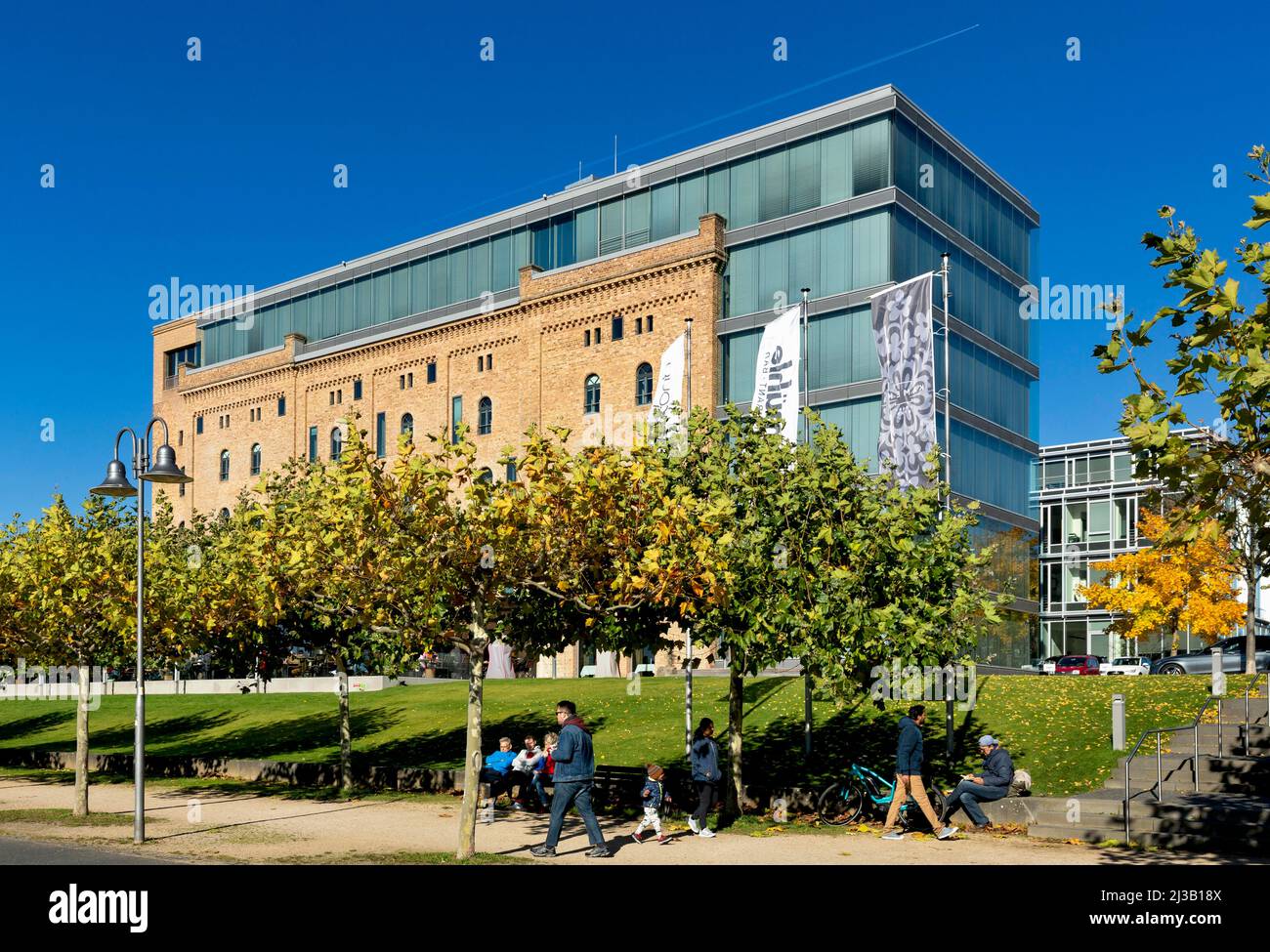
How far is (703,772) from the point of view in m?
18.3

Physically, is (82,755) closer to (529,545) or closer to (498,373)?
(529,545)

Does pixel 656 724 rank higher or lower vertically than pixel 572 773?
lower

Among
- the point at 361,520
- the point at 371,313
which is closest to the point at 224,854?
the point at 361,520

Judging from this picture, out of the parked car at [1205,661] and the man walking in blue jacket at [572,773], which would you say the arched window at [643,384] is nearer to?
the parked car at [1205,661]

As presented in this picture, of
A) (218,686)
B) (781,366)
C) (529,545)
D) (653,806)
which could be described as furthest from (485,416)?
(529,545)

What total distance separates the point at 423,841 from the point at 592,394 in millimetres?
40827

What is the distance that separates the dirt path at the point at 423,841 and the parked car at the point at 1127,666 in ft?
140

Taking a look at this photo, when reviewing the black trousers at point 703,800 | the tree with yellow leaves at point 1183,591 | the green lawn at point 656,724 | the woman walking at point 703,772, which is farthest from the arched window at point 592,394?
the black trousers at point 703,800

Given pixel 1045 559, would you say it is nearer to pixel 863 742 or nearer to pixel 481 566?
pixel 863 742

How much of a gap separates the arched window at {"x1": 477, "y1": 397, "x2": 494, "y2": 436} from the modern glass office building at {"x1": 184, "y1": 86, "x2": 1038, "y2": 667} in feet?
16.2

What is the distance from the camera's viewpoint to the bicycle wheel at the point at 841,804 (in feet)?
63.9

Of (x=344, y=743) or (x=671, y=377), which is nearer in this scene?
(x=344, y=743)

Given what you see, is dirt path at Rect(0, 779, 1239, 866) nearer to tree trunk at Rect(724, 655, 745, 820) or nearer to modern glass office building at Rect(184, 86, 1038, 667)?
tree trunk at Rect(724, 655, 745, 820)

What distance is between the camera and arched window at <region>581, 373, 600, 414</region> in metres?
57.2
